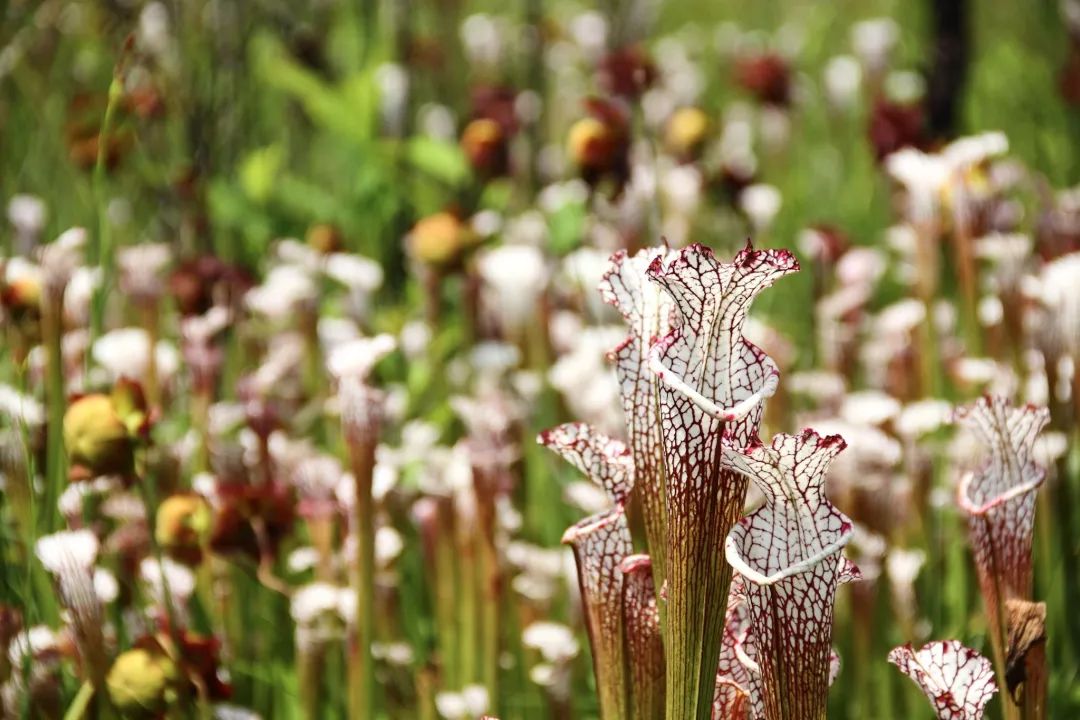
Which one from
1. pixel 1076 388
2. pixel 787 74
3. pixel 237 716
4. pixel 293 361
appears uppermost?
pixel 787 74

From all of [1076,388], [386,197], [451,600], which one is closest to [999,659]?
[1076,388]

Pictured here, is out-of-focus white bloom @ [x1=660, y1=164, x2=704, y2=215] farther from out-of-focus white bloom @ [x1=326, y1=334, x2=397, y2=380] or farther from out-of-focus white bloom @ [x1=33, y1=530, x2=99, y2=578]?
out-of-focus white bloom @ [x1=33, y1=530, x2=99, y2=578]

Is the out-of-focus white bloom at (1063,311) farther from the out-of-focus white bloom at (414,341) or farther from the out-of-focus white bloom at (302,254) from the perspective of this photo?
the out-of-focus white bloom at (302,254)

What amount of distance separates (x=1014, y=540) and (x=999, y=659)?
8 cm

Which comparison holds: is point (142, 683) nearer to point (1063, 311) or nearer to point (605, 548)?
point (605, 548)

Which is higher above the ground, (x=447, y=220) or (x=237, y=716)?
(x=447, y=220)

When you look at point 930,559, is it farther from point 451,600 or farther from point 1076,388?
point 451,600

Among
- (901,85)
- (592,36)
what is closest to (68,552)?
(592,36)

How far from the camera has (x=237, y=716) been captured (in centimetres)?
→ 101

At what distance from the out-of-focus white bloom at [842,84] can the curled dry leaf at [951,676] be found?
2883 mm

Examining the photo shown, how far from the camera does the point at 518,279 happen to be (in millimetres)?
1663

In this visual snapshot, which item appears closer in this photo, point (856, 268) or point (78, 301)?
point (78, 301)

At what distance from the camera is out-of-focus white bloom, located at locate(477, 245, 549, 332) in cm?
165

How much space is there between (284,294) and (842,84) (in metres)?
2.25
